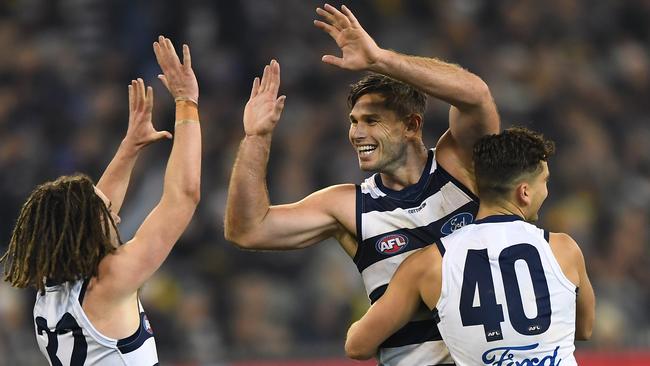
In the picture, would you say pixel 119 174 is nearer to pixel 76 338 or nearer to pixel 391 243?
pixel 76 338

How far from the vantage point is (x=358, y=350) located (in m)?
4.51

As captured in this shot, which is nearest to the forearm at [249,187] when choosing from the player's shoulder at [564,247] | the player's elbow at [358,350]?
the player's elbow at [358,350]

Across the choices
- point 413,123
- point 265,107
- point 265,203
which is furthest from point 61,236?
point 413,123

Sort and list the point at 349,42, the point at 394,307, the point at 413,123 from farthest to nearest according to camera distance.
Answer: the point at 413,123 < the point at 349,42 < the point at 394,307

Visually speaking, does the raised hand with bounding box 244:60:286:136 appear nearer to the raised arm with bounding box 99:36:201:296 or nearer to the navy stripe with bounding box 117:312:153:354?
the raised arm with bounding box 99:36:201:296

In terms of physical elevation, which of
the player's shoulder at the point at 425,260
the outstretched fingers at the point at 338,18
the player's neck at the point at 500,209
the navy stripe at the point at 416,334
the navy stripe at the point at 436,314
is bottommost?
the navy stripe at the point at 416,334

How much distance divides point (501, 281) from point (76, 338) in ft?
5.21

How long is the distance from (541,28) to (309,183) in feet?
10.9

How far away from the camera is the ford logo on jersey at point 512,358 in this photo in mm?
4208

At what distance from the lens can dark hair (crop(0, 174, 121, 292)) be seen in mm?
4180

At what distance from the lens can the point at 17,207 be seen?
378 inches

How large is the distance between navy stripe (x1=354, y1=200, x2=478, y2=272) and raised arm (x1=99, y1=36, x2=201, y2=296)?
830 millimetres

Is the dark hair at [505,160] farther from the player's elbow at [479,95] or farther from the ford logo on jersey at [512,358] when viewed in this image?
the ford logo on jersey at [512,358]

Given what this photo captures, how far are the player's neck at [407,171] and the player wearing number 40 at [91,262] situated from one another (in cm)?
94
